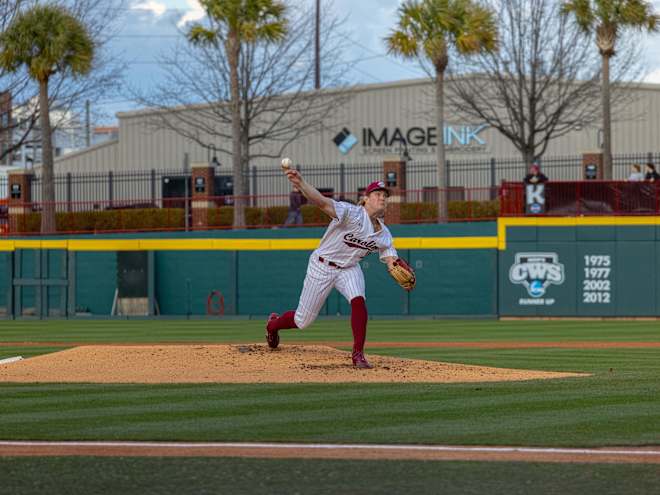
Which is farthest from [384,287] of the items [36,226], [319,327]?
[36,226]

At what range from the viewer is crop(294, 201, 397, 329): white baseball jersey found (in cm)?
1245

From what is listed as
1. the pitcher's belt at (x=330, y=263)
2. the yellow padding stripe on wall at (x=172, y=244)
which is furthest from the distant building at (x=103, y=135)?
the pitcher's belt at (x=330, y=263)

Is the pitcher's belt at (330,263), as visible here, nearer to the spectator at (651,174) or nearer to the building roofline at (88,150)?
the spectator at (651,174)

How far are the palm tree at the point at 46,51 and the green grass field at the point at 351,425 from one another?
23.3 meters

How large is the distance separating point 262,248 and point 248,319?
242cm

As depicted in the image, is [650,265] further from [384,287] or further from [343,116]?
[343,116]

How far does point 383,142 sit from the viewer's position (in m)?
48.6

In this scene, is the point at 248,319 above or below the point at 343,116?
below

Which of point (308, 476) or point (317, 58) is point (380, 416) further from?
point (317, 58)

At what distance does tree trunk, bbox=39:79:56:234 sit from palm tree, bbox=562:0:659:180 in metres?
15.3

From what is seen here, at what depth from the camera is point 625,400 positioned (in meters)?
10.4

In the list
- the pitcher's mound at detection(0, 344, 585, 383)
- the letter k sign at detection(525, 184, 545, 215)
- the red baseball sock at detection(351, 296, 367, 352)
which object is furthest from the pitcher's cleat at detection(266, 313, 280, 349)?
the letter k sign at detection(525, 184, 545, 215)

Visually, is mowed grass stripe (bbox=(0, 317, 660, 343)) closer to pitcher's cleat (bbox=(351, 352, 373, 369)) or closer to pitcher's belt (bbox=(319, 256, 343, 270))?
pitcher's cleat (bbox=(351, 352, 373, 369))

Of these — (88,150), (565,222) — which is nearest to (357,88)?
(88,150)
